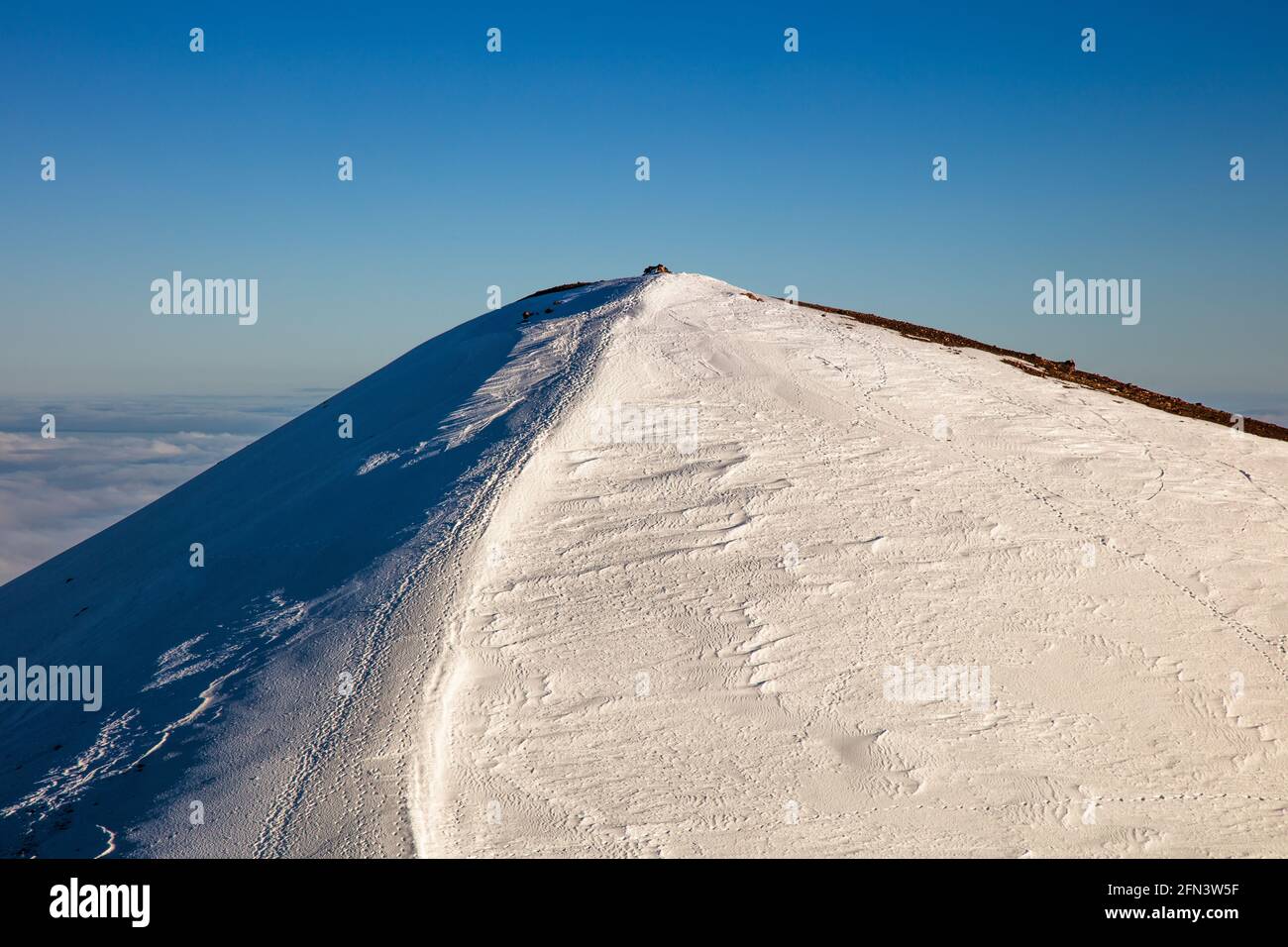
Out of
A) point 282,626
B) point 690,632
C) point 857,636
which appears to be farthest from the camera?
point 282,626

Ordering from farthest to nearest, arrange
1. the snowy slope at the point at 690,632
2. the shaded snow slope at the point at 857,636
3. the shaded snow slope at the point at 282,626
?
the shaded snow slope at the point at 857,636, the snowy slope at the point at 690,632, the shaded snow slope at the point at 282,626

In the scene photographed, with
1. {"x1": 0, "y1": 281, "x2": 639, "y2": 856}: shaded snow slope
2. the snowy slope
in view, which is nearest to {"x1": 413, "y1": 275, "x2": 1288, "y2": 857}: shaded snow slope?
the snowy slope

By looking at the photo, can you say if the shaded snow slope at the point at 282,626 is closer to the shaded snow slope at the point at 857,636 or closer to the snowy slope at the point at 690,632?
the snowy slope at the point at 690,632

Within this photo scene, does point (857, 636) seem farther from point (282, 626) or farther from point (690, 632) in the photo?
point (282, 626)

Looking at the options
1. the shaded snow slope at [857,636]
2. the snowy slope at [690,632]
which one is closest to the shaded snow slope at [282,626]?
the snowy slope at [690,632]

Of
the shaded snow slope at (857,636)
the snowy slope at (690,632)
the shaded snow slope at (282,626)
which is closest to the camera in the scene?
the shaded snow slope at (282,626)

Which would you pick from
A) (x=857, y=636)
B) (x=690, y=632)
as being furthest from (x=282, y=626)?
(x=857, y=636)
